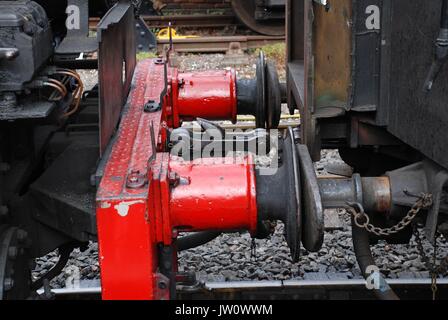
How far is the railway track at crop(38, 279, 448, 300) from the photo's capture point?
3.67 metres

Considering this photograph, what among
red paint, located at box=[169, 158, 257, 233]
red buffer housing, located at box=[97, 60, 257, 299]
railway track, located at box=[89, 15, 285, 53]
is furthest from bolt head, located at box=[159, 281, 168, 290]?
railway track, located at box=[89, 15, 285, 53]

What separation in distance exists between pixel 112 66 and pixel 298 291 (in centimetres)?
160

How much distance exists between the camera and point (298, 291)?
369 cm

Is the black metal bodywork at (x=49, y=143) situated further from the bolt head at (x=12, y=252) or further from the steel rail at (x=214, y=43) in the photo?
the steel rail at (x=214, y=43)

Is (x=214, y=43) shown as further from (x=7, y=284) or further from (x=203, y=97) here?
(x=7, y=284)

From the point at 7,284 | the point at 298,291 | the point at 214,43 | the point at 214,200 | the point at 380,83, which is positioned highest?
the point at 380,83

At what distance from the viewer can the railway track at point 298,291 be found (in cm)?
367

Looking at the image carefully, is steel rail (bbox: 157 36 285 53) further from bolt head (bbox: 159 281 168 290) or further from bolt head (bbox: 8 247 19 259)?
bolt head (bbox: 159 281 168 290)

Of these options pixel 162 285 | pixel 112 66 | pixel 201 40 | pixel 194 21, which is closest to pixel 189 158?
pixel 112 66

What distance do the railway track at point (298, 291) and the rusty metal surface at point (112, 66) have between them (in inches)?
41.5

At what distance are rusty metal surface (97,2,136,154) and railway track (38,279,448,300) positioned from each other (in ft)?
3.46

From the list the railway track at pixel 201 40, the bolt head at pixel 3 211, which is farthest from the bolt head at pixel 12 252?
the railway track at pixel 201 40
